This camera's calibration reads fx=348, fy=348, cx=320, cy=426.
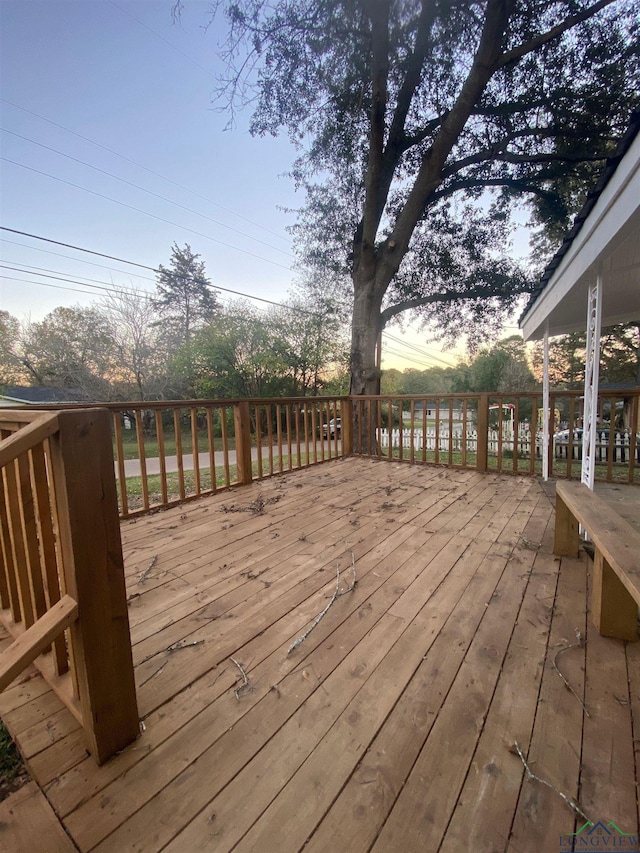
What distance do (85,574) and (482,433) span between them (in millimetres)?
4083

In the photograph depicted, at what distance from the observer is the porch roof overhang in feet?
4.03

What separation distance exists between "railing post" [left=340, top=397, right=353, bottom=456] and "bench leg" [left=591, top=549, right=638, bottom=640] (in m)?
3.93

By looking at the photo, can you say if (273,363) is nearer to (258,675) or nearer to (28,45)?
(28,45)

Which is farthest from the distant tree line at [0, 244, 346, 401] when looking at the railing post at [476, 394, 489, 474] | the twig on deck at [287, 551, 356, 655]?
the twig on deck at [287, 551, 356, 655]

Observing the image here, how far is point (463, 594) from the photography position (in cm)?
165

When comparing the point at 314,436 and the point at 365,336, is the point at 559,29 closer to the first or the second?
the point at 365,336

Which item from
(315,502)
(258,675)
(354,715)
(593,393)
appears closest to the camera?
(354,715)

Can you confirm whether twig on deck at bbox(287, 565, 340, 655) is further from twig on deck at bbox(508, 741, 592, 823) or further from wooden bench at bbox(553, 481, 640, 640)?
wooden bench at bbox(553, 481, 640, 640)

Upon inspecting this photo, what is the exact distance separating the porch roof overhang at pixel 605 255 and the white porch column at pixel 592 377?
0.47 feet

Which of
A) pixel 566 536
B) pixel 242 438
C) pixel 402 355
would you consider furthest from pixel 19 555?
pixel 402 355

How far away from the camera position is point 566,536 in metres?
2.05

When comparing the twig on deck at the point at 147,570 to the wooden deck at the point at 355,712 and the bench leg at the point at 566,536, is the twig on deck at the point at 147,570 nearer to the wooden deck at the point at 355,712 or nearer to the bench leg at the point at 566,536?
the wooden deck at the point at 355,712

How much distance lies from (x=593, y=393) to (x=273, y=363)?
11.9m

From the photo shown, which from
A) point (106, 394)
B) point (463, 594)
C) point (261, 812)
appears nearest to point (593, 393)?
point (463, 594)
